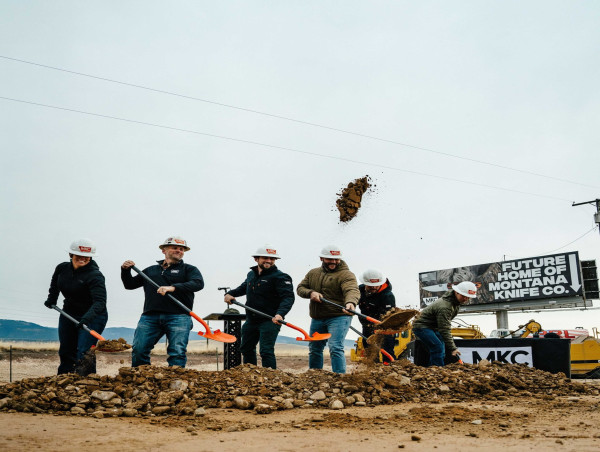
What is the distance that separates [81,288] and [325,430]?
3.63 metres

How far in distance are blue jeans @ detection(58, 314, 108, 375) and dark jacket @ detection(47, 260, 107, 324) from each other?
0.15m

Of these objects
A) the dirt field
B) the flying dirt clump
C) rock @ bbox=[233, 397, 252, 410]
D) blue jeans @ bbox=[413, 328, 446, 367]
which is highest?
the flying dirt clump

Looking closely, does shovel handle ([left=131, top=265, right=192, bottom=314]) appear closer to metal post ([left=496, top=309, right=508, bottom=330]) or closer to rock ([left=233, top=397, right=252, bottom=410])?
rock ([left=233, top=397, right=252, bottom=410])

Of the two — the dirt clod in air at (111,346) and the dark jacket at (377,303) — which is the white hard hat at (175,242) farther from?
the dark jacket at (377,303)

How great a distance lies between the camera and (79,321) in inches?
260

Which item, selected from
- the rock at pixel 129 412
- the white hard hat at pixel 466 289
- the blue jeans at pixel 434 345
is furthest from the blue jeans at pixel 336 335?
the rock at pixel 129 412

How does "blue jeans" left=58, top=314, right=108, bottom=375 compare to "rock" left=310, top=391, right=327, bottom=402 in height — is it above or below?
above

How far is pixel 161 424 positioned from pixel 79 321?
2.50 meters

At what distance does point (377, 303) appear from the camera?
28.2 feet

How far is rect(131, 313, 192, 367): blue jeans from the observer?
21.0 ft

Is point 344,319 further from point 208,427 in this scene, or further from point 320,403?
point 208,427

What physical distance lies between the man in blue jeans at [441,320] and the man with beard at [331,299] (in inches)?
55.5

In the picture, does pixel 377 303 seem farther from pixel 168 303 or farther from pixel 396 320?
pixel 168 303

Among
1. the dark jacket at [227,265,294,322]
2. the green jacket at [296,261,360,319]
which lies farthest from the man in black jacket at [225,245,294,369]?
the green jacket at [296,261,360,319]
